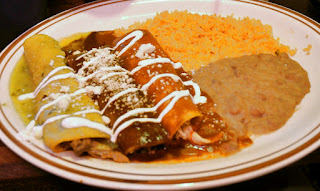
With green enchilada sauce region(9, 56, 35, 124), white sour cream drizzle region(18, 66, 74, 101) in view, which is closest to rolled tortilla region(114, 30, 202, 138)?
white sour cream drizzle region(18, 66, 74, 101)

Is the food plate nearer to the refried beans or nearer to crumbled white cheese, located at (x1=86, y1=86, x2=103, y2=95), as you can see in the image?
the refried beans

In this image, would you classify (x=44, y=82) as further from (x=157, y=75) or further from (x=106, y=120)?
(x=157, y=75)

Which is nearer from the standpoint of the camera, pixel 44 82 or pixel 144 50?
pixel 44 82

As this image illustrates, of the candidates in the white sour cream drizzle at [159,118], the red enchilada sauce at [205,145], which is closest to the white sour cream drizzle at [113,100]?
the white sour cream drizzle at [159,118]

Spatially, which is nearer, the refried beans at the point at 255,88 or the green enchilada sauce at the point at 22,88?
the refried beans at the point at 255,88

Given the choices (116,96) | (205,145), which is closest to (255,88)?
(205,145)

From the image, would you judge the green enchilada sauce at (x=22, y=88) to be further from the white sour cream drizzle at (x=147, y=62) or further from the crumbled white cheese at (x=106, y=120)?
the white sour cream drizzle at (x=147, y=62)

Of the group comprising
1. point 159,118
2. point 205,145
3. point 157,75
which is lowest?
point 205,145

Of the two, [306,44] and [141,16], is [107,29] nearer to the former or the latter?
[141,16]

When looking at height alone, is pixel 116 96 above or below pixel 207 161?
above
